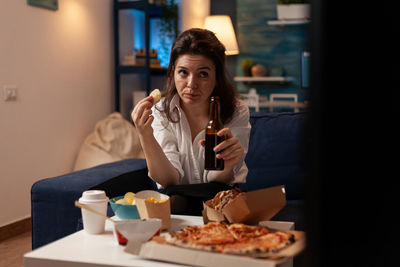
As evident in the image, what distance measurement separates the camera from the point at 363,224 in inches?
14.5

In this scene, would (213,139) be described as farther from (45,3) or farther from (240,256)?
(45,3)

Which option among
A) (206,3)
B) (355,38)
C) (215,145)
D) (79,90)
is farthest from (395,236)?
(206,3)

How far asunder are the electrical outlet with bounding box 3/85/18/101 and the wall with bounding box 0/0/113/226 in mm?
34

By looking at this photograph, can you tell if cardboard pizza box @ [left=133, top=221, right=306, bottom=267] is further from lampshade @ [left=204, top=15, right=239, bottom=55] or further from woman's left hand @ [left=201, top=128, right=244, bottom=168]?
lampshade @ [left=204, top=15, right=239, bottom=55]

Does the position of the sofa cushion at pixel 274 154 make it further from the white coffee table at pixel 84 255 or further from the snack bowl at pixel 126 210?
the white coffee table at pixel 84 255

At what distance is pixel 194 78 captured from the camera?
1.80m

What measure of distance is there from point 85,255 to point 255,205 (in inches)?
15.1

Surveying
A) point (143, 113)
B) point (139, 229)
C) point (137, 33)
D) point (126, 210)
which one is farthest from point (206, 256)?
point (137, 33)

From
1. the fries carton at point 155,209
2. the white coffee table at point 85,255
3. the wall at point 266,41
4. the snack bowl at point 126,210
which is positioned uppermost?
the wall at point 266,41

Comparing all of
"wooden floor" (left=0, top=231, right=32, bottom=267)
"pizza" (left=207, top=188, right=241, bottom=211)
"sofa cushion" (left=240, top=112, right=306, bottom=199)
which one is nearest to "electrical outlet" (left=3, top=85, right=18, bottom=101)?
"wooden floor" (left=0, top=231, right=32, bottom=267)

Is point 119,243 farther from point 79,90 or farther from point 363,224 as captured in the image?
point 79,90

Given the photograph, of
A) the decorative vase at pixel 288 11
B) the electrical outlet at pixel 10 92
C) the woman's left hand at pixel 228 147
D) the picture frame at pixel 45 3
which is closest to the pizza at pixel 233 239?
the woman's left hand at pixel 228 147

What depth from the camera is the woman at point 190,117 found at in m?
1.80

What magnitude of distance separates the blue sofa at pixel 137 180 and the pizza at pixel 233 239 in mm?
879
